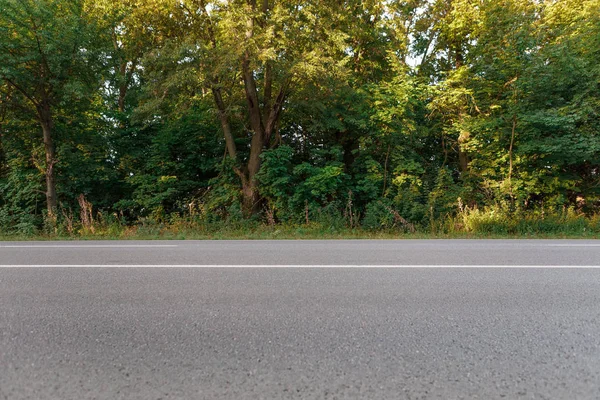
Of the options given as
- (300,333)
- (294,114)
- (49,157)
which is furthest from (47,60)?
(300,333)

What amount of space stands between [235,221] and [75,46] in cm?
798

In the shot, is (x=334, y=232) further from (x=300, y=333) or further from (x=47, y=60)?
(x=47, y=60)

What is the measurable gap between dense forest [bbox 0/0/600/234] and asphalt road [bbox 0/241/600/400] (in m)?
7.53

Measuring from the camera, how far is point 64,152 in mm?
13836

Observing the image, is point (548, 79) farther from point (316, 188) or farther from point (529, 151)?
point (316, 188)

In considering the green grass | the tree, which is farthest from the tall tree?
the green grass

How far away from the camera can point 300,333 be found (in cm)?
284

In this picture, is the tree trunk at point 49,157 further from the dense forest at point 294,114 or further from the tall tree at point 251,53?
the tall tree at point 251,53

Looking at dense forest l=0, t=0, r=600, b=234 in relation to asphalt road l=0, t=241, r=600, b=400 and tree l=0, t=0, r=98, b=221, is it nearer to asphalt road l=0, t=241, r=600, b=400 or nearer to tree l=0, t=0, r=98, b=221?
tree l=0, t=0, r=98, b=221

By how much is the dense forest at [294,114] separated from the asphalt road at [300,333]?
24.7 ft

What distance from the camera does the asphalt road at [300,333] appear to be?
6.90ft

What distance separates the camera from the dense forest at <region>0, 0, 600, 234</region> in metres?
12.0

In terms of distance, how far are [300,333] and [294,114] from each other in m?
12.8

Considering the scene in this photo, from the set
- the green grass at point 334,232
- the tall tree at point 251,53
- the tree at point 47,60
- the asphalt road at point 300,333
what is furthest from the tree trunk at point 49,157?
the asphalt road at point 300,333
